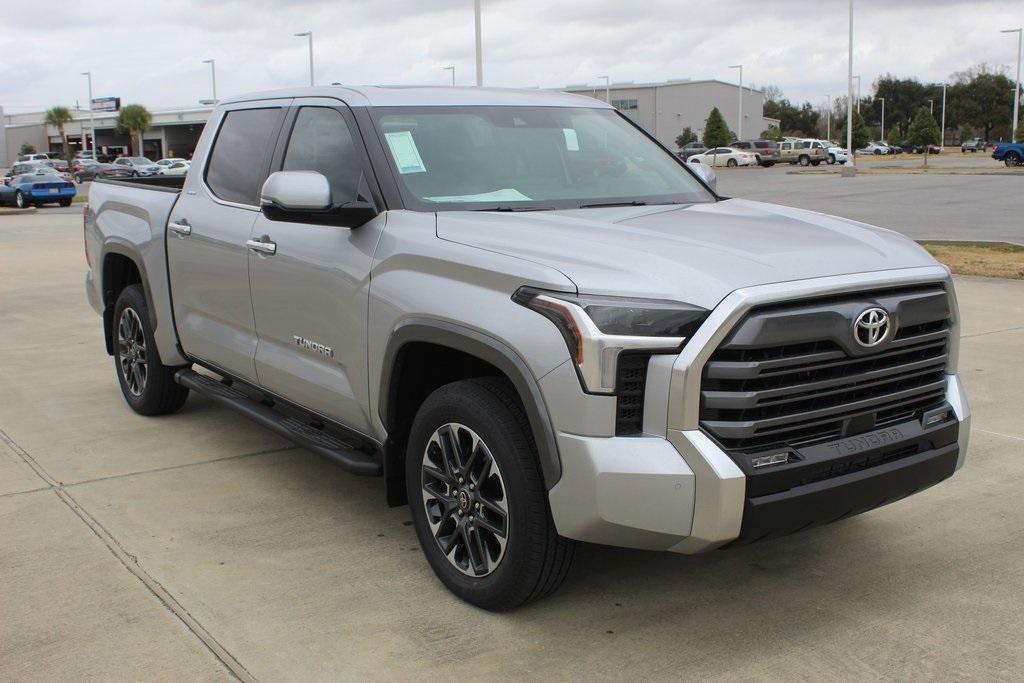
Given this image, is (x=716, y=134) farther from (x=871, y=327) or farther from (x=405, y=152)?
(x=871, y=327)

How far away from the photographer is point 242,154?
5320mm

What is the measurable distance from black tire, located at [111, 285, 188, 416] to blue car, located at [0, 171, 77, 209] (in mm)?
28667

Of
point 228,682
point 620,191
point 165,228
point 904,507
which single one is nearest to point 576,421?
point 228,682

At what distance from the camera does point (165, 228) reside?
5758 mm

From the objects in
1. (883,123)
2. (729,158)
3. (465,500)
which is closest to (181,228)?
(465,500)

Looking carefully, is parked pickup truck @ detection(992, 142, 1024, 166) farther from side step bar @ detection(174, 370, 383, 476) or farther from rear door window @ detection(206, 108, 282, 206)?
side step bar @ detection(174, 370, 383, 476)

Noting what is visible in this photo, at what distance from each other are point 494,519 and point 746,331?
1098 mm

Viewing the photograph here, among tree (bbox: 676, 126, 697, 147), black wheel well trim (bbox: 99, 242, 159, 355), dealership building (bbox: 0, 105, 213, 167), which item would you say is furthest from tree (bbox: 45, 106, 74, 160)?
black wheel well trim (bbox: 99, 242, 159, 355)

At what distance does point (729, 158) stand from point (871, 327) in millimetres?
62283

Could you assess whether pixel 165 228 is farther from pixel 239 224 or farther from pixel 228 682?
pixel 228 682

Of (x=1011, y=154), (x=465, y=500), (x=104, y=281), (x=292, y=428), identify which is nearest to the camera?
(x=465, y=500)

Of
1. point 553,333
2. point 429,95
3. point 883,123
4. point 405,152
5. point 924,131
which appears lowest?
point 553,333

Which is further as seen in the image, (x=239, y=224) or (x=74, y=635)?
(x=239, y=224)

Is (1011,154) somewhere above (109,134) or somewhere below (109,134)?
below
